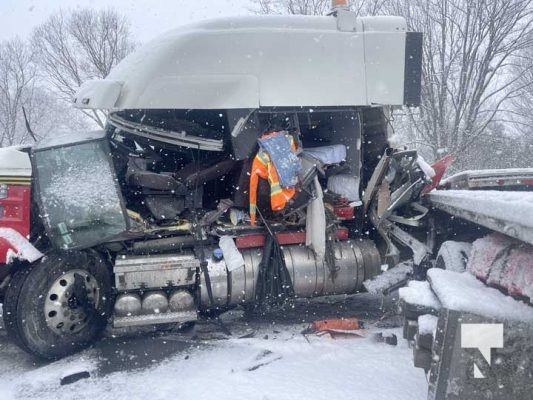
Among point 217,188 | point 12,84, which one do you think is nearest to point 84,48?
point 12,84

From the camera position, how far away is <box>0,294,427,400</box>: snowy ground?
11.5 feet

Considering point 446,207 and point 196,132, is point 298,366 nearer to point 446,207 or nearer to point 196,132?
point 446,207

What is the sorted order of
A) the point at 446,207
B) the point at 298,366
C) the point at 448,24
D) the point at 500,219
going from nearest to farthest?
1. the point at 500,219
2. the point at 298,366
3. the point at 446,207
4. the point at 448,24

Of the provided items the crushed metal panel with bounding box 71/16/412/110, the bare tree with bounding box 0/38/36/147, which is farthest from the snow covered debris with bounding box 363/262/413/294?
the bare tree with bounding box 0/38/36/147

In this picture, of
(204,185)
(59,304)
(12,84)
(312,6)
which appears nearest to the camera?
(59,304)

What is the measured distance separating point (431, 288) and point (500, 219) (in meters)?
0.53

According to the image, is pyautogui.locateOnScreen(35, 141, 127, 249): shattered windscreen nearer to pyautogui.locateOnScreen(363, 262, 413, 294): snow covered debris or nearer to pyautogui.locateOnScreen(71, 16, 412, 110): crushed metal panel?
pyautogui.locateOnScreen(71, 16, 412, 110): crushed metal panel

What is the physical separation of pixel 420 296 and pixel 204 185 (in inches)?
124

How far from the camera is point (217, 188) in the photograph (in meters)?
5.40

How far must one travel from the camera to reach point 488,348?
7.06ft

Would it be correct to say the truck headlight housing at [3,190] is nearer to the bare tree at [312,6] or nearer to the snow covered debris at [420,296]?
the snow covered debris at [420,296]

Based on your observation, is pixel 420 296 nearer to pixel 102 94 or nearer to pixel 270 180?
pixel 270 180

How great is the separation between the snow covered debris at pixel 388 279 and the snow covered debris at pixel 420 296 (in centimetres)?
227

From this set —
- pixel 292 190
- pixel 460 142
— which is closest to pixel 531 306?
pixel 292 190
